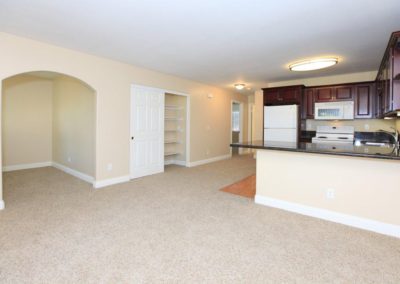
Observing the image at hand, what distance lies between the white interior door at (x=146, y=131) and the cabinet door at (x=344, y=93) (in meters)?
4.11

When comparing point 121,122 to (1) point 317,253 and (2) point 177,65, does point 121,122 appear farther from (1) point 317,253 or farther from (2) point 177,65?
(1) point 317,253

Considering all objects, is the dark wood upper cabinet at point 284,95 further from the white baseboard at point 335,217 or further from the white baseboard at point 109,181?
the white baseboard at point 109,181

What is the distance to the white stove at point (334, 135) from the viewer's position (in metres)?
5.32

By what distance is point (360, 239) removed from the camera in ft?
8.01

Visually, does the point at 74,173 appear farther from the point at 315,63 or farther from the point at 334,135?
the point at 334,135

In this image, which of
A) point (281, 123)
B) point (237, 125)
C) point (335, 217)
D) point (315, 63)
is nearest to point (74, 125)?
point (281, 123)

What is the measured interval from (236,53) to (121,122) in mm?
2614

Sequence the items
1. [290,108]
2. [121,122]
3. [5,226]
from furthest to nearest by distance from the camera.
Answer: [290,108]
[121,122]
[5,226]

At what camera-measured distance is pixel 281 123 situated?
5.70 metres

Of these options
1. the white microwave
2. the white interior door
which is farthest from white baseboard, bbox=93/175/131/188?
the white microwave

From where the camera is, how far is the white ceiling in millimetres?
2418

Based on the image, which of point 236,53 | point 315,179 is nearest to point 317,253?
point 315,179

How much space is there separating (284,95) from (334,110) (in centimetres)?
118

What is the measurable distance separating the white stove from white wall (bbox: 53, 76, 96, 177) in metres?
5.11
